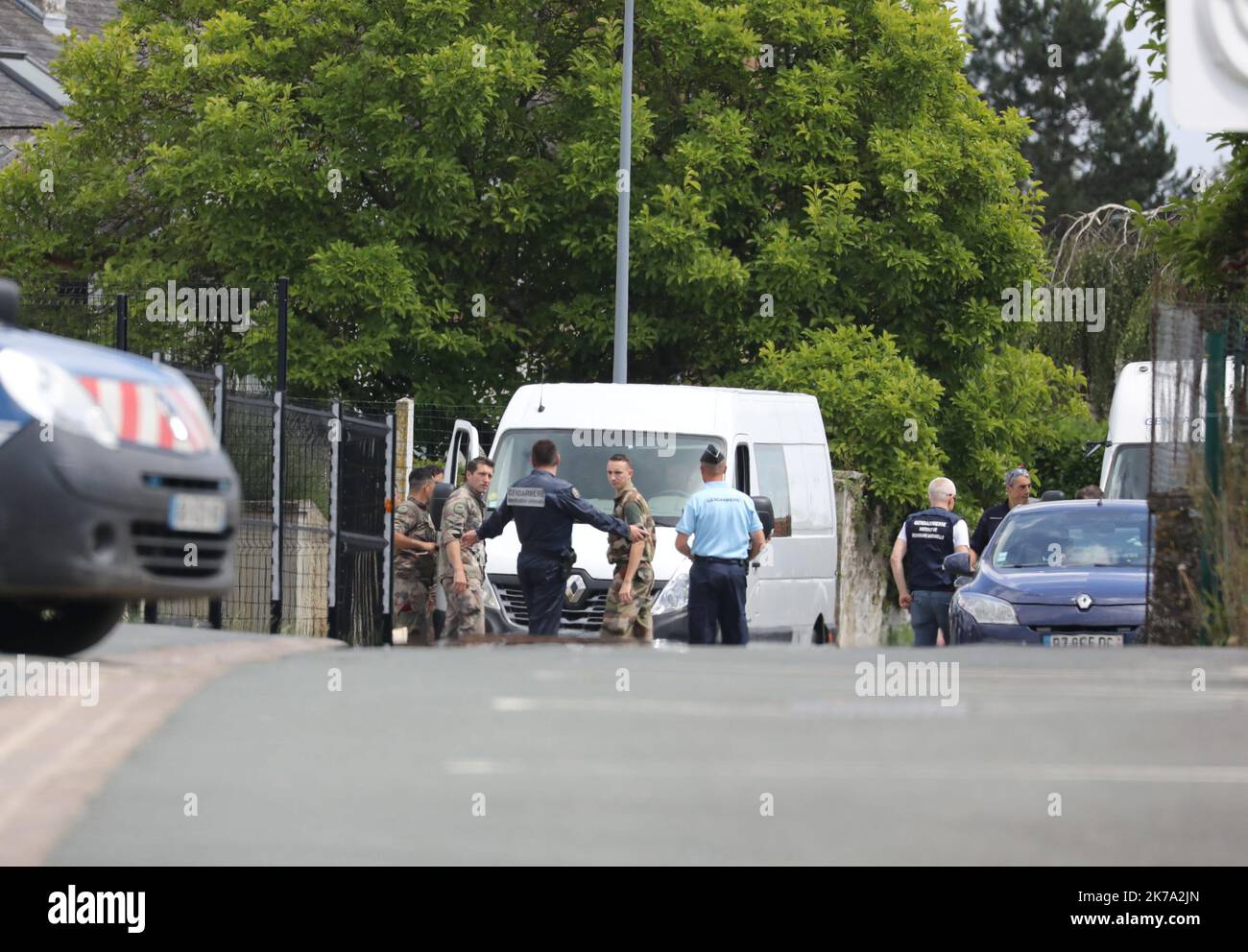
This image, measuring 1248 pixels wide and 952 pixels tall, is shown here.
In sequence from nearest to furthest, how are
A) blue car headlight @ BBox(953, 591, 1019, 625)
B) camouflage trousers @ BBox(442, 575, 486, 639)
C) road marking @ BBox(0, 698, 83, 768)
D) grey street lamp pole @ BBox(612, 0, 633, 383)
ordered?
road marking @ BBox(0, 698, 83, 768) → blue car headlight @ BBox(953, 591, 1019, 625) → camouflage trousers @ BBox(442, 575, 486, 639) → grey street lamp pole @ BBox(612, 0, 633, 383)

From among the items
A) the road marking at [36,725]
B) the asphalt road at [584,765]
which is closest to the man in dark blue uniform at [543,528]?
the asphalt road at [584,765]

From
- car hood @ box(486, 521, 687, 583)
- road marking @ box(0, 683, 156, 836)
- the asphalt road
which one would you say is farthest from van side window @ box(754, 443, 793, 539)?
road marking @ box(0, 683, 156, 836)

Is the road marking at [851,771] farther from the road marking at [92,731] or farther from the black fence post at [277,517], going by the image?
the black fence post at [277,517]

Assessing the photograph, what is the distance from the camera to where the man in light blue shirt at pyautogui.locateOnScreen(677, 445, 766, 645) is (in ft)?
50.2

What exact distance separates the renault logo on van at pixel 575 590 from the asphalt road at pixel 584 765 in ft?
17.9

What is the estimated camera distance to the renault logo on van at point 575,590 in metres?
16.5

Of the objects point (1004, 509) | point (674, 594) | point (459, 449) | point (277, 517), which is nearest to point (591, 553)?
point (674, 594)

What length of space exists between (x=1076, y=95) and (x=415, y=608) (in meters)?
63.2

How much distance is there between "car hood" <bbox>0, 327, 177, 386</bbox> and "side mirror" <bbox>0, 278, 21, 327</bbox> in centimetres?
2

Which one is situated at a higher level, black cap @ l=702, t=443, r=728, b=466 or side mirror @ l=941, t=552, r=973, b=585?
black cap @ l=702, t=443, r=728, b=466

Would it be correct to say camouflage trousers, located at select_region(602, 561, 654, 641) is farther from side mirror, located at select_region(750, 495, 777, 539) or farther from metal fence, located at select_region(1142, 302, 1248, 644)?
metal fence, located at select_region(1142, 302, 1248, 644)

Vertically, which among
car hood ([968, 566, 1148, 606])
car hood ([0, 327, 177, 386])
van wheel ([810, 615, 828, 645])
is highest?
car hood ([0, 327, 177, 386])
